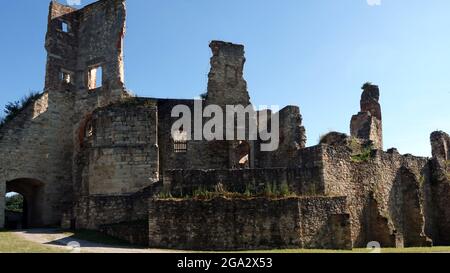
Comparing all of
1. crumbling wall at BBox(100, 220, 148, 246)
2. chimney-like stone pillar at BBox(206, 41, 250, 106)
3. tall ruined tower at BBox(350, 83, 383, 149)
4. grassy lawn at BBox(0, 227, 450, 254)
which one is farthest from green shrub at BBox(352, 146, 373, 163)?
crumbling wall at BBox(100, 220, 148, 246)

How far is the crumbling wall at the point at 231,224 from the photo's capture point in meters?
15.3

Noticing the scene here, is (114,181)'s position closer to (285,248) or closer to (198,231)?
(198,231)

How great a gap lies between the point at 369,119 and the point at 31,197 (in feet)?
65.1

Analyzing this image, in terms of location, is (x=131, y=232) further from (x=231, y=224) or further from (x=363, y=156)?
(x=363, y=156)

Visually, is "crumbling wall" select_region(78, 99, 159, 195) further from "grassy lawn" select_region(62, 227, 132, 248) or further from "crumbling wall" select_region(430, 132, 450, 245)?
"crumbling wall" select_region(430, 132, 450, 245)

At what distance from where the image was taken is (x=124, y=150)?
842 inches

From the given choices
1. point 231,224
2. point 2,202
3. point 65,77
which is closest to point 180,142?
point 65,77

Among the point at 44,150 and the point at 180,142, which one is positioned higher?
the point at 180,142

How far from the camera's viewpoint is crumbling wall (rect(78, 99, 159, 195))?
69.4ft

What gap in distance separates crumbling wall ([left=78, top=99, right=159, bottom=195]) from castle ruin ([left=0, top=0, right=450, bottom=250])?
47mm

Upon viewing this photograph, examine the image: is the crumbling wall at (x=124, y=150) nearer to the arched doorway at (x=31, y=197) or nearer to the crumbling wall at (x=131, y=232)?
the crumbling wall at (x=131, y=232)

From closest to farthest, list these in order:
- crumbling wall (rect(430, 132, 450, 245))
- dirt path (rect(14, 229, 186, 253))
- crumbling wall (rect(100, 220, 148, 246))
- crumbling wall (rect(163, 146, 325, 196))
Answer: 1. dirt path (rect(14, 229, 186, 253))
2. crumbling wall (rect(100, 220, 148, 246))
3. crumbling wall (rect(163, 146, 325, 196))
4. crumbling wall (rect(430, 132, 450, 245))

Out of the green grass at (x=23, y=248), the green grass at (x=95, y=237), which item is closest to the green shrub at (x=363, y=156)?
the green grass at (x=95, y=237)

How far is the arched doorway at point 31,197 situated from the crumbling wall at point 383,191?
1541 centimetres
